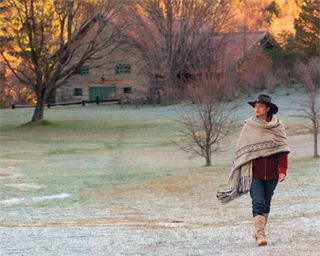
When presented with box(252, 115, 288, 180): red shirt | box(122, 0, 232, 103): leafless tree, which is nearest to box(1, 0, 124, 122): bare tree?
Result: box(122, 0, 232, 103): leafless tree

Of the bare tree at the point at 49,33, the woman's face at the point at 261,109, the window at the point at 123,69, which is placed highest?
the bare tree at the point at 49,33

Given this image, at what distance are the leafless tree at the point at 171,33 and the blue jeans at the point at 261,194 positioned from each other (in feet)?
193

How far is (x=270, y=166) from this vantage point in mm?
9273

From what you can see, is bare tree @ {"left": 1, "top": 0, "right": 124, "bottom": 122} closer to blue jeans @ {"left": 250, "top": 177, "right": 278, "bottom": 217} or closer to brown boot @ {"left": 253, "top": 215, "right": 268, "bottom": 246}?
blue jeans @ {"left": 250, "top": 177, "right": 278, "bottom": 217}

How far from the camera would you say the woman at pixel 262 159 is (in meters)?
9.21

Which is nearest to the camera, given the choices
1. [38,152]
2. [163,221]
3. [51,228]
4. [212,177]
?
[51,228]

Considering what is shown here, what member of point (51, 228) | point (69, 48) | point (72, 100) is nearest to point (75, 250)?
point (51, 228)

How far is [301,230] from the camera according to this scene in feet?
35.3

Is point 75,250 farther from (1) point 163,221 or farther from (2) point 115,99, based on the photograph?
(2) point 115,99

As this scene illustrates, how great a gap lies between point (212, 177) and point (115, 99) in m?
52.3

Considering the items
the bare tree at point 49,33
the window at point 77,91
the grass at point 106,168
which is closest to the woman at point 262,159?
the grass at point 106,168

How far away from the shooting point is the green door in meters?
75.2

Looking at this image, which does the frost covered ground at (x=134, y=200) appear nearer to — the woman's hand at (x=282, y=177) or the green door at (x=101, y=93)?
the woman's hand at (x=282, y=177)

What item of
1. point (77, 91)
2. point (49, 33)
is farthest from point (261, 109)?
point (77, 91)
